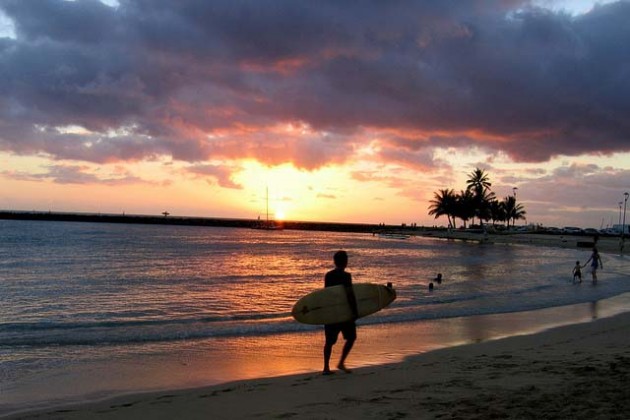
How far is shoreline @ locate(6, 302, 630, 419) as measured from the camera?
18.6ft

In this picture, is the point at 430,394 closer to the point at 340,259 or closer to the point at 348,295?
the point at 348,295

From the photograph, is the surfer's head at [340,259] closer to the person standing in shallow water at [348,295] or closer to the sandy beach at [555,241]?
the person standing in shallow water at [348,295]

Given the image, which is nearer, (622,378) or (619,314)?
(622,378)

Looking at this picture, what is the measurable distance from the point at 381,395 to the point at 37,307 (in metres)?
15.4

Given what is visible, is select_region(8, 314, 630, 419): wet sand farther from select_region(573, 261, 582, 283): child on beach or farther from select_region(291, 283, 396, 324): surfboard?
select_region(573, 261, 582, 283): child on beach

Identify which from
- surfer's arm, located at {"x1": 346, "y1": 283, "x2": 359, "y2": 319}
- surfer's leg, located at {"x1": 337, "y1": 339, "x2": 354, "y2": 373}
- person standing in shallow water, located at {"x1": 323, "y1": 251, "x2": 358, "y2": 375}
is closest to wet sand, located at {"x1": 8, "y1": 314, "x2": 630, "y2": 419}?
surfer's leg, located at {"x1": 337, "y1": 339, "x2": 354, "y2": 373}

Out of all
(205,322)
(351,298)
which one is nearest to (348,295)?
(351,298)

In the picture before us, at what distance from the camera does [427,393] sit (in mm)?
6613

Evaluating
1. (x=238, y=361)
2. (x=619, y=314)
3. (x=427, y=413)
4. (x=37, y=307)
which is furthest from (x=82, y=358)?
(x=619, y=314)

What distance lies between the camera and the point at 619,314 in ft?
51.1

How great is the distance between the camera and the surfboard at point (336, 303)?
8312mm

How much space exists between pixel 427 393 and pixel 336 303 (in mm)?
2183

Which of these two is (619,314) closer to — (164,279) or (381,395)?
(381,395)

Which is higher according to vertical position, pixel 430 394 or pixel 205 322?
pixel 430 394
